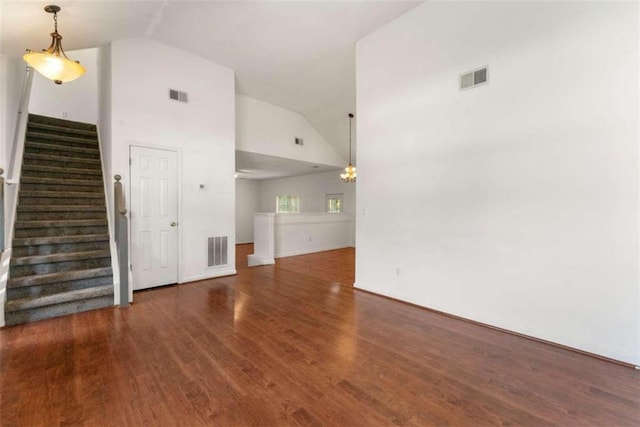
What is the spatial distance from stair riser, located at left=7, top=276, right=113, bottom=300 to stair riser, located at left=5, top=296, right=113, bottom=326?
0.69 feet

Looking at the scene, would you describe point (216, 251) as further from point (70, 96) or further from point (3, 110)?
point (70, 96)

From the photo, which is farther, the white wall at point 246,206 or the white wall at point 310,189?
the white wall at point 246,206

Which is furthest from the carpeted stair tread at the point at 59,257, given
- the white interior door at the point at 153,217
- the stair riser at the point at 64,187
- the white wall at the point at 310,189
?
the white wall at the point at 310,189

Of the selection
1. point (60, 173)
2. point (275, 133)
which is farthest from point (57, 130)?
point (275, 133)

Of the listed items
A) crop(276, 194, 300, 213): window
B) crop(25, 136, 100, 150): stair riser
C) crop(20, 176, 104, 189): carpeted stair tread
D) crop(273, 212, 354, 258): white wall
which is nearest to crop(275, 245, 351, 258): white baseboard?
crop(273, 212, 354, 258): white wall

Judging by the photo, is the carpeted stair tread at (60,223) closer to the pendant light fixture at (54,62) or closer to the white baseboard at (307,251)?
the pendant light fixture at (54,62)

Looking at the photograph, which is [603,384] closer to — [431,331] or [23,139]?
[431,331]

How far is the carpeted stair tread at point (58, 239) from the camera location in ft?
11.7

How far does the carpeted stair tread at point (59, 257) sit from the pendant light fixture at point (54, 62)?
2.15 metres

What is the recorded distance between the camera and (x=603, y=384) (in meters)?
2.05

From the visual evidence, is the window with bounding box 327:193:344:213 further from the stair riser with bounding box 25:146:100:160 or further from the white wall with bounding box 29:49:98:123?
the white wall with bounding box 29:49:98:123

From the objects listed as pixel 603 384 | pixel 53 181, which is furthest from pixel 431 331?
pixel 53 181

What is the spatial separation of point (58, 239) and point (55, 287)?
0.70 m

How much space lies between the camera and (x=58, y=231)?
397cm
